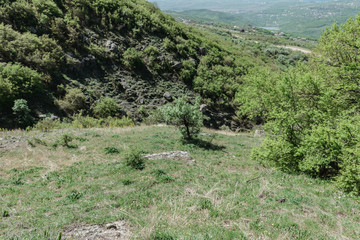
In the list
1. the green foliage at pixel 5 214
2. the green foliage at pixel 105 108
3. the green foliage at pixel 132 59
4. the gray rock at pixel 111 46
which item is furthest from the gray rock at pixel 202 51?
the green foliage at pixel 5 214

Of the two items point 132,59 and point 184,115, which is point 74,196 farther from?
point 132,59

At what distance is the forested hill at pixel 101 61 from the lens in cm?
2256

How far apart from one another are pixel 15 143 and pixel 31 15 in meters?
24.7

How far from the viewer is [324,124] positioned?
10273 millimetres

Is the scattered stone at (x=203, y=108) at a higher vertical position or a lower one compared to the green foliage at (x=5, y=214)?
lower

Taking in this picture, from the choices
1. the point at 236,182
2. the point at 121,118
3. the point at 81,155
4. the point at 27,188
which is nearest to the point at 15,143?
the point at 81,155

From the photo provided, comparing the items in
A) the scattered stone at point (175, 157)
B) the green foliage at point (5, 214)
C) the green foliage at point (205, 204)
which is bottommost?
the scattered stone at point (175, 157)

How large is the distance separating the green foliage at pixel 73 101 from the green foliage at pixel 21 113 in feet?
13.4

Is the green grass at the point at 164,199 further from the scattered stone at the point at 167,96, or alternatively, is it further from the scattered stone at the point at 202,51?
the scattered stone at the point at 202,51

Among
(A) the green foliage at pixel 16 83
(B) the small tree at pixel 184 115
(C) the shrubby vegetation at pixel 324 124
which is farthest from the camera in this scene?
(A) the green foliage at pixel 16 83

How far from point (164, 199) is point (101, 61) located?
2998 cm

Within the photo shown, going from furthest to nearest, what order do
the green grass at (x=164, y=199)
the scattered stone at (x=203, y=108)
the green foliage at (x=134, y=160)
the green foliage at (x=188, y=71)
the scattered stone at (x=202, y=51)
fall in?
the scattered stone at (x=202, y=51) < the green foliage at (x=188, y=71) < the scattered stone at (x=203, y=108) < the green foliage at (x=134, y=160) < the green grass at (x=164, y=199)

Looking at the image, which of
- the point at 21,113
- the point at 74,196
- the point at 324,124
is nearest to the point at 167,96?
the point at 21,113

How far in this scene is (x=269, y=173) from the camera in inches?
434
